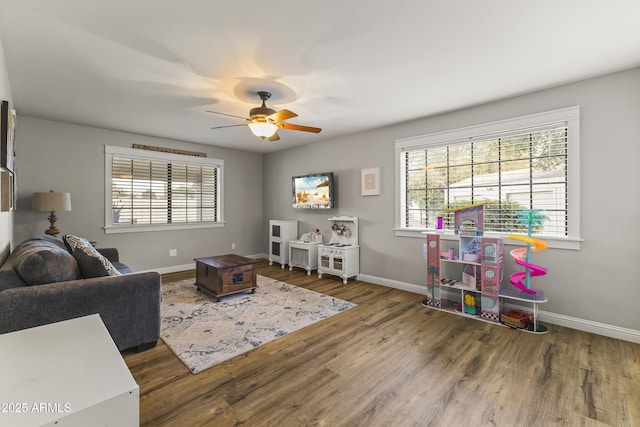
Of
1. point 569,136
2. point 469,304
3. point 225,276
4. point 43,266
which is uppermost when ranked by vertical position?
point 569,136

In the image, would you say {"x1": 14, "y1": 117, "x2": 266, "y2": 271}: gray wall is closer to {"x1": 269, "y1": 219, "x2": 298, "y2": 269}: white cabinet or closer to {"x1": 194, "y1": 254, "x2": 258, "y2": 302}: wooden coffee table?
{"x1": 269, "y1": 219, "x2": 298, "y2": 269}: white cabinet

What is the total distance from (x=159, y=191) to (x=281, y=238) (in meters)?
2.35

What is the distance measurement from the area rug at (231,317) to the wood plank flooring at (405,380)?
0.12 metres

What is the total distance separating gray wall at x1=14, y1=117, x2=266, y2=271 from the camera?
3988 millimetres

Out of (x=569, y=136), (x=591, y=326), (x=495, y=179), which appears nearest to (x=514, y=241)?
(x=495, y=179)

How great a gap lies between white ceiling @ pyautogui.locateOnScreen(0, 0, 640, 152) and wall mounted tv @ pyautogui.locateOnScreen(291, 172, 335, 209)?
5.59 ft

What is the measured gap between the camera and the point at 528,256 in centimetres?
293

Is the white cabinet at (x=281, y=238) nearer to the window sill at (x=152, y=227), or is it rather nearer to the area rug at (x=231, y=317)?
the window sill at (x=152, y=227)

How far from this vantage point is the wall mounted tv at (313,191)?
5121 mm

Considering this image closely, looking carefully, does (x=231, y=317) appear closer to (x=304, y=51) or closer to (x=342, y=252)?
(x=342, y=252)

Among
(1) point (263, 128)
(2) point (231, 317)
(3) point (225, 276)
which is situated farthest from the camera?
(3) point (225, 276)

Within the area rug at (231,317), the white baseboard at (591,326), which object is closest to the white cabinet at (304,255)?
the area rug at (231,317)

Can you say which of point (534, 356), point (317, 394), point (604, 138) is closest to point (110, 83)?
point (317, 394)

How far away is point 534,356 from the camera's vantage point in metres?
2.42
